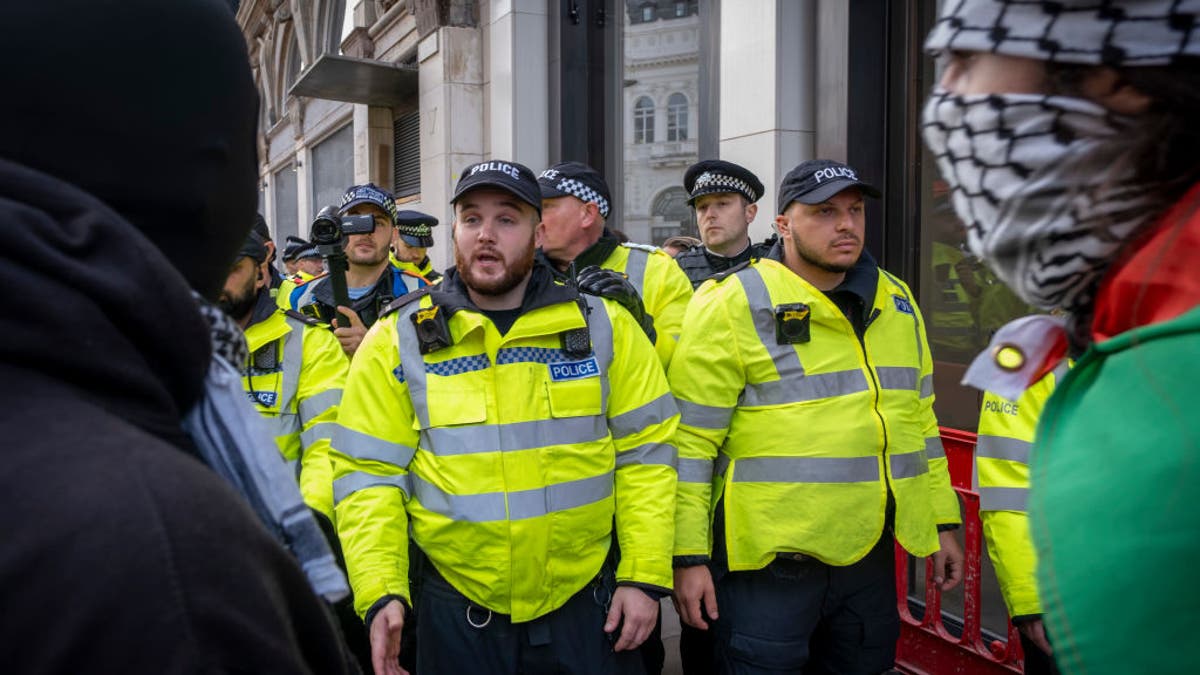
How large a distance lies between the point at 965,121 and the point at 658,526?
204 cm

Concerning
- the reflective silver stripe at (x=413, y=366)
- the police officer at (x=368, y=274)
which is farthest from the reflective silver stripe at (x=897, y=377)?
the police officer at (x=368, y=274)

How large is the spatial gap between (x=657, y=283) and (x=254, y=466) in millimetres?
3738

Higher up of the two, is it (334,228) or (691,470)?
(334,228)

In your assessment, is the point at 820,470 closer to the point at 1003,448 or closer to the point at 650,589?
the point at 1003,448

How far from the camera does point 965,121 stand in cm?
106

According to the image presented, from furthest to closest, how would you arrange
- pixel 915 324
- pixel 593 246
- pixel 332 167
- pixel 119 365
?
pixel 332 167, pixel 593 246, pixel 915 324, pixel 119 365

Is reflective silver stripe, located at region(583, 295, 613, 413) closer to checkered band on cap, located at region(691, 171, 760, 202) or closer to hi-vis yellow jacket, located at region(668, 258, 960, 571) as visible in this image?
hi-vis yellow jacket, located at region(668, 258, 960, 571)

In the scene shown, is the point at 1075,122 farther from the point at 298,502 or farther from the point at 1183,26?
the point at 298,502

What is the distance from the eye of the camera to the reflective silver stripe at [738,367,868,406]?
3084mm

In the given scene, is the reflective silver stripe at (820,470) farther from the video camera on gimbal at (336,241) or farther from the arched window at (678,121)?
the arched window at (678,121)

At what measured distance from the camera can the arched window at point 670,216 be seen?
9.29 metres

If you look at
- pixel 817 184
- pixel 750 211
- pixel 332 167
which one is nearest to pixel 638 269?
pixel 750 211

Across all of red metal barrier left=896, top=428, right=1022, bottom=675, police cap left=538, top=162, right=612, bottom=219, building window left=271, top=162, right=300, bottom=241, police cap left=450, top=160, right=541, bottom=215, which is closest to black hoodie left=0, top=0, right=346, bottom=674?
police cap left=450, top=160, right=541, bottom=215

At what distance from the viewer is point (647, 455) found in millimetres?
2979
